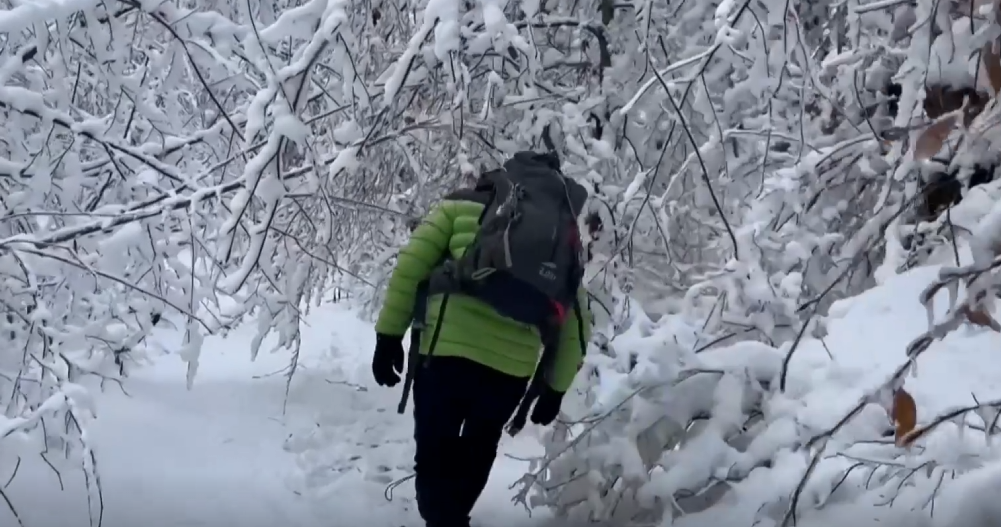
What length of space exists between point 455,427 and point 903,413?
1.67m

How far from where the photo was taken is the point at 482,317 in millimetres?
2914

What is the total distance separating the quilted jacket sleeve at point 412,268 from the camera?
2.95 meters

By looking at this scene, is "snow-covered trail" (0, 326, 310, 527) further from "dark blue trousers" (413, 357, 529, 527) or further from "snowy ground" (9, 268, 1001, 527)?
"dark blue trousers" (413, 357, 529, 527)

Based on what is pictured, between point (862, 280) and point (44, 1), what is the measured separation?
3516mm

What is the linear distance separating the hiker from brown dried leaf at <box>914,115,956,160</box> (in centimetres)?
137

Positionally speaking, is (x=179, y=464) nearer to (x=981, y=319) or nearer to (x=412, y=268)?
(x=412, y=268)

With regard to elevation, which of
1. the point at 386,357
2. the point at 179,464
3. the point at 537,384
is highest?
the point at 179,464

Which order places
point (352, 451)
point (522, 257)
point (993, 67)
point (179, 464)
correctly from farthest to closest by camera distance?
1. point (352, 451)
2. point (179, 464)
3. point (522, 257)
4. point (993, 67)

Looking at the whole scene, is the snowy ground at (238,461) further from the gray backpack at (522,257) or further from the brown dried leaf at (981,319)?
the brown dried leaf at (981,319)

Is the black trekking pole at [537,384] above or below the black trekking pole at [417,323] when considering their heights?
below

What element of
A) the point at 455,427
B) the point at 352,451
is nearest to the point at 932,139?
the point at 455,427

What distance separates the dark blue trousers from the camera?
9.70ft

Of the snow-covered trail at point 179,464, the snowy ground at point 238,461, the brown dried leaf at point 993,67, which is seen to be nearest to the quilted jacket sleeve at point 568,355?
the snowy ground at point 238,461

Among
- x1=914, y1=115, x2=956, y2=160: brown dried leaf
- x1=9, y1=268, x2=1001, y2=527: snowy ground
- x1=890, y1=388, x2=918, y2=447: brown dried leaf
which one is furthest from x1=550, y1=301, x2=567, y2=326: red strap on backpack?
x1=914, y1=115, x2=956, y2=160: brown dried leaf
